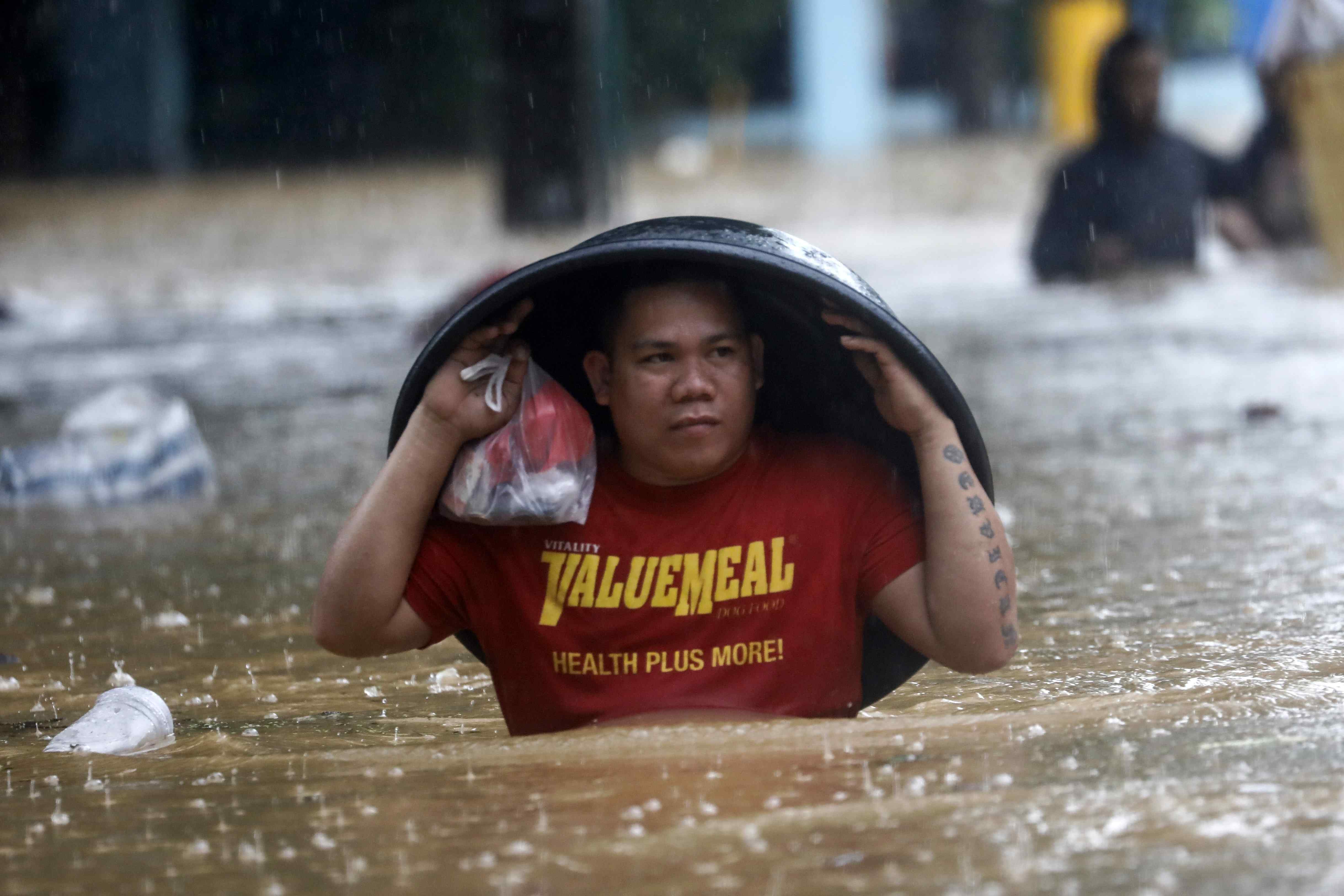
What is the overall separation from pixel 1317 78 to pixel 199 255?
31.0 ft

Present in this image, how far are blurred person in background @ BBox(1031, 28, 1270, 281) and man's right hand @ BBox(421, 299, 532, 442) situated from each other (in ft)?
24.3

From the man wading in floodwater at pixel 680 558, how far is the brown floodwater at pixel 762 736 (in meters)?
0.11

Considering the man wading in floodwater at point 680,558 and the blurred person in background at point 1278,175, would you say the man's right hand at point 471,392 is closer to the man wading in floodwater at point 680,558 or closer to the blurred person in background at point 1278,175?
the man wading in floodwater at point 680,558

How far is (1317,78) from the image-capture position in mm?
9266

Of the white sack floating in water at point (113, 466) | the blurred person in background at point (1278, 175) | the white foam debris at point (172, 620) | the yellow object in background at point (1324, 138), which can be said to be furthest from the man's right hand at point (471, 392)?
the blurred person in background at point (1278, 175)

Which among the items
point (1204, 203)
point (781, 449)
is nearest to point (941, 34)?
point (1204, 203)

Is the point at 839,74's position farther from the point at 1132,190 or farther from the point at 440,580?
the point at 440,580

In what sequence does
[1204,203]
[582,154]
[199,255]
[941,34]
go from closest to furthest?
1. [1204,203]
2. [582,154]
3. [199,255]
4. [941,34]

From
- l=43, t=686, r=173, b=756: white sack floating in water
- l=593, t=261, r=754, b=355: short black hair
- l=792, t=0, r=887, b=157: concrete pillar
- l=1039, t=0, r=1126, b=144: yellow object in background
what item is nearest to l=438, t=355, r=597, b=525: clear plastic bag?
l=593, t=261, r=754, b=355: short black hair

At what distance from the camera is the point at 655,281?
2.72 metres

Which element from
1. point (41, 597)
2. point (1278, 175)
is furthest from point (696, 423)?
point (1278, 175)

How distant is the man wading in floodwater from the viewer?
2.64 m

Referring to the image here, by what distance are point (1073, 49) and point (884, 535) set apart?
22186mm

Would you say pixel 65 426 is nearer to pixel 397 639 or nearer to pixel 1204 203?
pixel 397 639
